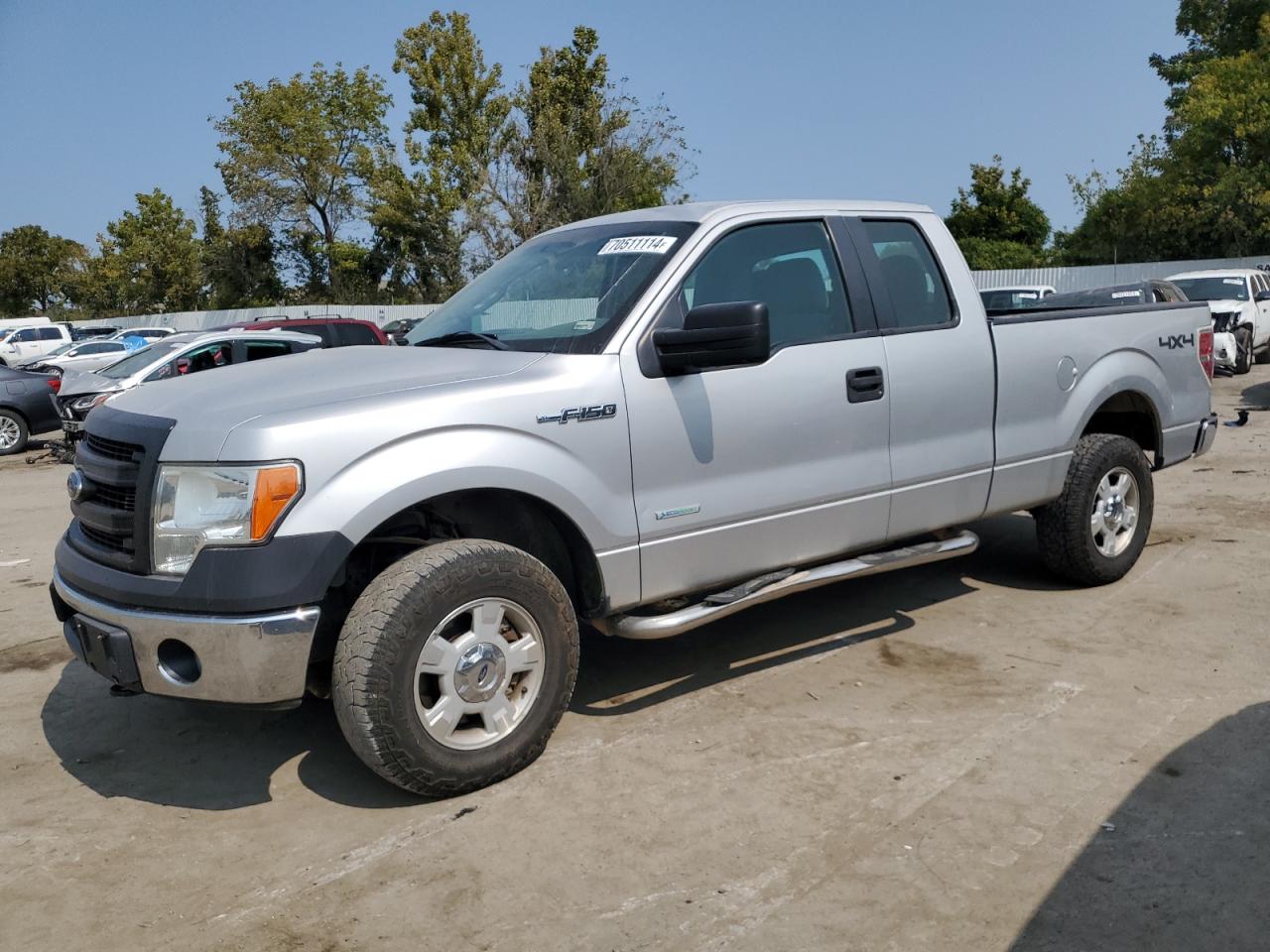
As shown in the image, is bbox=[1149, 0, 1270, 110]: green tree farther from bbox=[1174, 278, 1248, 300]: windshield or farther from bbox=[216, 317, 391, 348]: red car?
bbox=[216, 317, 391, 348]: red car

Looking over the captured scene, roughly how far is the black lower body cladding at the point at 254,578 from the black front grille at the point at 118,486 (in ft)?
0.54

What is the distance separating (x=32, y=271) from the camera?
6831 centimetres

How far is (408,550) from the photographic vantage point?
4.09 metres

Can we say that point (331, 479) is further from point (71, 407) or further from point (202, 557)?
point (71, 407)

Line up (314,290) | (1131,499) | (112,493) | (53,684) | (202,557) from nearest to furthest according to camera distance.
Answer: (202,557), (112,493), (53,684), (1131,499), (314,290)

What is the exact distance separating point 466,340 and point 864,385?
1643 mm

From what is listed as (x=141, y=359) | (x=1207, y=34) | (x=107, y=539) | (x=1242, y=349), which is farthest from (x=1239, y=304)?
(x=1207, y=34)

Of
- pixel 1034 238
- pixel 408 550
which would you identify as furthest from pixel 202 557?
pixel 1034 238

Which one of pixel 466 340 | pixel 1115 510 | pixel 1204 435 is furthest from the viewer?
pixel 1204 435

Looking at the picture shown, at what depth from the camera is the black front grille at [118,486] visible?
11.5 feet

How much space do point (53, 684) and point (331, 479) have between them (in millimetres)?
2521

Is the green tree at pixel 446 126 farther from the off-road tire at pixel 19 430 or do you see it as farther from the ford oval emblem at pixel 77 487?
the ford oval emblem at pixel 77 487

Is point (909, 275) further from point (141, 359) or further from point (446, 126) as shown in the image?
point (446, 126)

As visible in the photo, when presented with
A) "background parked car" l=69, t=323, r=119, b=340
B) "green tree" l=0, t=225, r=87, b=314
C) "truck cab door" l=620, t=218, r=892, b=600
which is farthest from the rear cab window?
"green tree" l=0, t=225, r=87, b=314
